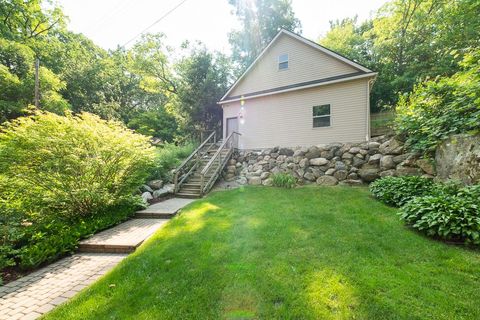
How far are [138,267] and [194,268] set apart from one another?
1.05 m

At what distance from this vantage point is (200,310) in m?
2.40

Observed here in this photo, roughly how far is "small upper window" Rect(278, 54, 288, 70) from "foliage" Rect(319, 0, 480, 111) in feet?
25.2

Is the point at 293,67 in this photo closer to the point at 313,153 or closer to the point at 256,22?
the point at 313,153

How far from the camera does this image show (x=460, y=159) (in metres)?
4.71

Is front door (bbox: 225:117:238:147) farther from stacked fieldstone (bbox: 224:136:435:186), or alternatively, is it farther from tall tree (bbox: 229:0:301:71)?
tall tree (bbox: 229:0:301:71)

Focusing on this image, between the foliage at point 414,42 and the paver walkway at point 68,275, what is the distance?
53.3 ft

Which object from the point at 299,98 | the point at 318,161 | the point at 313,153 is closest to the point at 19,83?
the point at 299,98

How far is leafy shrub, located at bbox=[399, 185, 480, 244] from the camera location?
128 inches

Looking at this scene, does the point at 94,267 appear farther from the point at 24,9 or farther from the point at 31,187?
the point at 24,9

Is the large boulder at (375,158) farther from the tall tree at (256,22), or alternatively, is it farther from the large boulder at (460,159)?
the tall tree at (256,22)

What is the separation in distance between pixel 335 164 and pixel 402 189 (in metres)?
3.17

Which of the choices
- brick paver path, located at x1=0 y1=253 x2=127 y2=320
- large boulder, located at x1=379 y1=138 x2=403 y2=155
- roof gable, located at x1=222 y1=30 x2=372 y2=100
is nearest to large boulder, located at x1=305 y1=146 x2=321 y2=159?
large boulder, located at x1=379 y1=138 x2=403 y2=155

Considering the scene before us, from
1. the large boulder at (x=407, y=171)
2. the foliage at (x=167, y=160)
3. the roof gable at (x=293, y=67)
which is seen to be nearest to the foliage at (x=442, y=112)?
the large boulder at (x=407, y=171)

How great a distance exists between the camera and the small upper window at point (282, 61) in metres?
11.3
